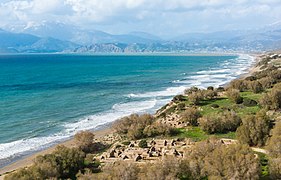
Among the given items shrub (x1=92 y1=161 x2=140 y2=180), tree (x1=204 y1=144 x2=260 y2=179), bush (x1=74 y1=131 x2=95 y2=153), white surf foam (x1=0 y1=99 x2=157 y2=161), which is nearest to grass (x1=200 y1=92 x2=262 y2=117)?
white surf foam (x1=0 y1=99 x2=157 y2=161)

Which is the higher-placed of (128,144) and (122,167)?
(122,167)

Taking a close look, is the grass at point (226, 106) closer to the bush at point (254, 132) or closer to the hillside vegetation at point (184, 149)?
the hillside vegetation at point (184, 149)

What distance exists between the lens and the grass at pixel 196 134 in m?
36.2

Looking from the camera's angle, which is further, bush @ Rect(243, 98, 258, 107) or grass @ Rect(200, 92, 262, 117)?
bush @ Rect(243, 98, 258, 107)

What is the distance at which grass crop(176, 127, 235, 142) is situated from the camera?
3625cm

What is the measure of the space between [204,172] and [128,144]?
13805 mm

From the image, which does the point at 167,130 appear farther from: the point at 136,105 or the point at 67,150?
the point at 136,105

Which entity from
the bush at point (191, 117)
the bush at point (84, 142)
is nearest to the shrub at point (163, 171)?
the bush at point (84, 142)

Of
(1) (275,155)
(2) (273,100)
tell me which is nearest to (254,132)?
(1) (275,155)

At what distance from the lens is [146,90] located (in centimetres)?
8356

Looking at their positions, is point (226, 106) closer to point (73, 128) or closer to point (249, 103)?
point (249, 103)

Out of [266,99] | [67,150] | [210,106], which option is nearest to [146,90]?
[210,106]

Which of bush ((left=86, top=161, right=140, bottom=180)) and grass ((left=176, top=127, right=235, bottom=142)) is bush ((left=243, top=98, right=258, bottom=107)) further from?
bush ((left=86, top=161, right=140, bottom=180))

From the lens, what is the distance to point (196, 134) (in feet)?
125
